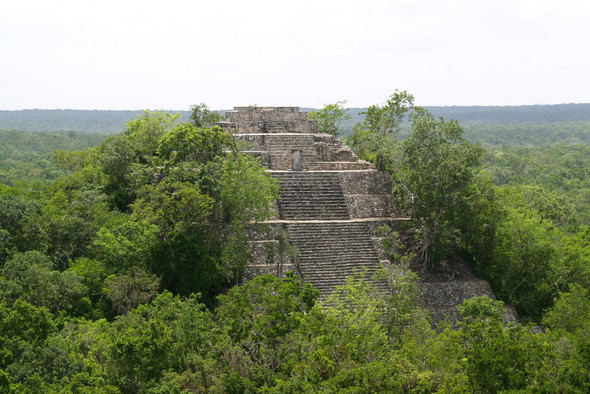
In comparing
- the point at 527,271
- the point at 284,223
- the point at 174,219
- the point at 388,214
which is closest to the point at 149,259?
the point at 174,219

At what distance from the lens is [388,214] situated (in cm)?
1981

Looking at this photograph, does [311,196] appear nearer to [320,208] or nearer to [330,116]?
[320,208]

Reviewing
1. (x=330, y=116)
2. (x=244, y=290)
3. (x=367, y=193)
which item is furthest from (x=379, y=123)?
(x=244, y=290)

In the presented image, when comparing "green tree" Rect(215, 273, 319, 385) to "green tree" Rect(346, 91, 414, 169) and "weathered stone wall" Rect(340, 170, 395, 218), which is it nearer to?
"weathered stone wall" Rect(340, 170, 395, 218)

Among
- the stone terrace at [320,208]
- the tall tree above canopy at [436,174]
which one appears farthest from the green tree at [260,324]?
the tall tree above canopy at [436,174]

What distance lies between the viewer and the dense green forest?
1093cm

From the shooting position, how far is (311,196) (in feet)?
66.3

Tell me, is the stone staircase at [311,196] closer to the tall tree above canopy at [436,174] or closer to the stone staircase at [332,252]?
the stone staircase at [332,252]

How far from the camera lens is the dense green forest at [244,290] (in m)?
10.9

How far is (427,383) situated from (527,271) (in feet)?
31.0

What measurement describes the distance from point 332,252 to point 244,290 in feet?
16.7

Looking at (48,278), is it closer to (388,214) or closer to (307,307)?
(307,307)

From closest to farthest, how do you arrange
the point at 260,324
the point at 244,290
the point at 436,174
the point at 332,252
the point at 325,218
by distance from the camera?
1. the point at 260,324
2. the point at 244,290
3. the point at 436,174
4. the point at 332,252
5. the point at 325,218

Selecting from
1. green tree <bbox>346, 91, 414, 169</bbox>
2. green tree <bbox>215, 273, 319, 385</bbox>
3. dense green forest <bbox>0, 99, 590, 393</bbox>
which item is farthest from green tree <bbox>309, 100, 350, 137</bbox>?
green tree <bbox>215, 273, 319, 385</bbox>
